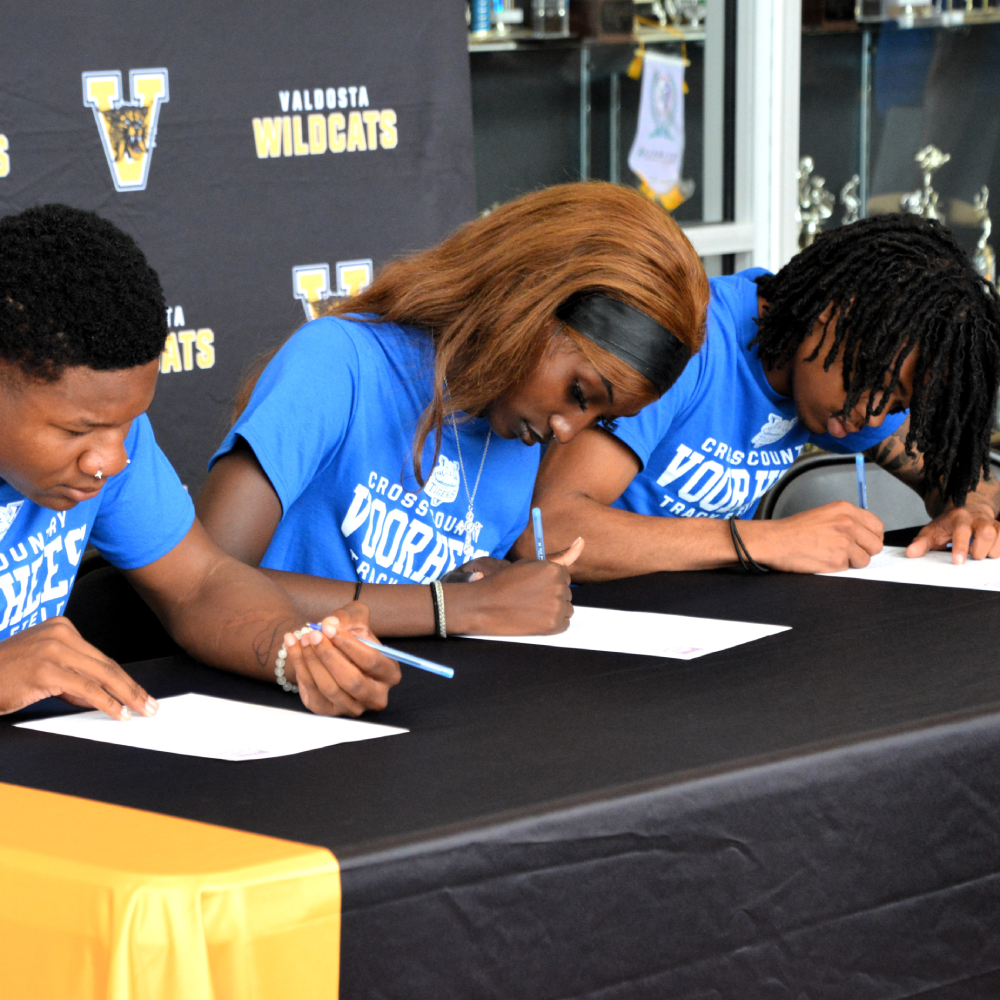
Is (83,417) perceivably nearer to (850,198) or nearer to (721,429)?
(721,429)

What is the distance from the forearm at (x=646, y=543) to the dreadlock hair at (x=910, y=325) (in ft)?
0.89

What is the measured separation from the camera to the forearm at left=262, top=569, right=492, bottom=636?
4.58ft

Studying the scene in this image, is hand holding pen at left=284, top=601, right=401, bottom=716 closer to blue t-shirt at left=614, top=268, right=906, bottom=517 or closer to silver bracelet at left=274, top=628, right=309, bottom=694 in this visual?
silver bracelet at left=274, top=628, right=309, bottom=694

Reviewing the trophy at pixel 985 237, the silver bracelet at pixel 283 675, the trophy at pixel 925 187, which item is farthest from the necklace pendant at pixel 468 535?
the trophy at pixel 985 237

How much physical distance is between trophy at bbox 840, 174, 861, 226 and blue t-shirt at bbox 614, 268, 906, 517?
7.47 feet

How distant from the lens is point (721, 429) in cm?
194

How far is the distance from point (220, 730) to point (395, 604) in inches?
14.1

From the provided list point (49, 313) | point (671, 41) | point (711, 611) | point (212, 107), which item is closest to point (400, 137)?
point (212, 107)

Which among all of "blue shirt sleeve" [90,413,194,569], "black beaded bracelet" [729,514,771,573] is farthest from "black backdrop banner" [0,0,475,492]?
"black beaded bracelet" [729,514,771,573]

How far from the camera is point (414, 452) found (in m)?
1.59

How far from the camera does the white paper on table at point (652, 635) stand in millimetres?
1323

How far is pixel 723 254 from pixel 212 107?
1835mm

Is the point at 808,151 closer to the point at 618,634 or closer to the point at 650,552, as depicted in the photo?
the point at 650,552

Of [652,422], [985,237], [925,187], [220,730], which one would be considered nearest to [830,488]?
[652,422]
